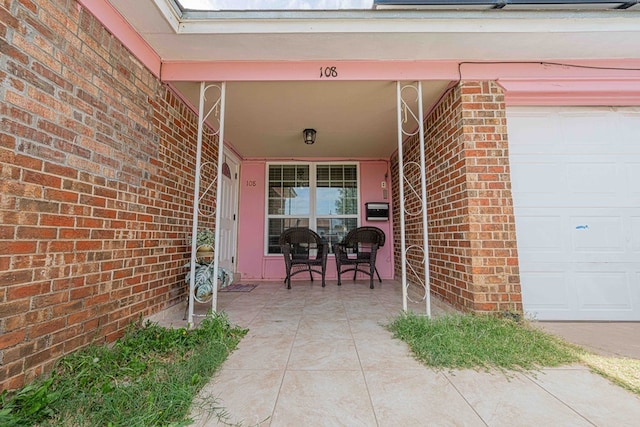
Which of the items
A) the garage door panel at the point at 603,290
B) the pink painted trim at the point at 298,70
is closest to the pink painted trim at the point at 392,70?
the pink painted trim at the point at 298,70

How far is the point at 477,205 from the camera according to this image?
247 centimetres

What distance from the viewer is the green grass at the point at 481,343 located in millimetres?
1696

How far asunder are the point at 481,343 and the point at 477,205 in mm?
1160

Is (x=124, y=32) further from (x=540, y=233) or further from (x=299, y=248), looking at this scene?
(x=540, y=233)

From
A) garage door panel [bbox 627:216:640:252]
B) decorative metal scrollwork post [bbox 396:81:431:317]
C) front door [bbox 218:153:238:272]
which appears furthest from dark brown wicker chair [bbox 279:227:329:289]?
garage door panel [bbox 627:216:640:252]

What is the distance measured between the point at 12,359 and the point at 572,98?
14.6ft

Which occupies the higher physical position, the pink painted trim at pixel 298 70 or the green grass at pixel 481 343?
the pink painted trim at pixel 298 70

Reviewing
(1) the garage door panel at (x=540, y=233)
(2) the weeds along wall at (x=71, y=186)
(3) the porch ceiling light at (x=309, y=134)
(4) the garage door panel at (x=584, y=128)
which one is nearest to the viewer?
(2) the weeds along wall at (x=71, y=186)

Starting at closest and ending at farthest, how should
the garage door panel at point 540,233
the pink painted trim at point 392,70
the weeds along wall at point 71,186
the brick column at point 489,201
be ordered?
the weeds along wall at point 71,186, the brick column at point 489,201, the pink painted trim at point 392,70, the garage door panel at point 540,233

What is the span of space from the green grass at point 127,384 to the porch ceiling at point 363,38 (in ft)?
7.45

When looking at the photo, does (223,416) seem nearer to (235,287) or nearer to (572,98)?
(235,287)

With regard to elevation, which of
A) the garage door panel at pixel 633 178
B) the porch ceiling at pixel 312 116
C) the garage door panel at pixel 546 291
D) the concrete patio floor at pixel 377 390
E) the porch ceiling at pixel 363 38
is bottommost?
the concrete patio floor at pixel 377 390

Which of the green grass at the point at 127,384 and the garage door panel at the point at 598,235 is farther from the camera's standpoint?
the garage door panel at the point at 598,235

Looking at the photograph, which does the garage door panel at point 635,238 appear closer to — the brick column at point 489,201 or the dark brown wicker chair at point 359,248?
the brick column at point 489,201
